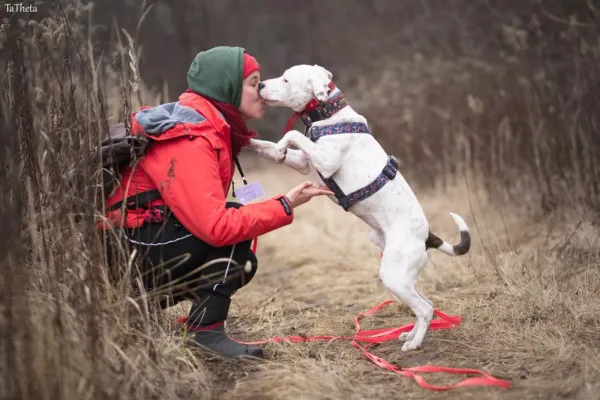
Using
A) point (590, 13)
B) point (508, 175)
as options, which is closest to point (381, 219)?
point (508, 175)

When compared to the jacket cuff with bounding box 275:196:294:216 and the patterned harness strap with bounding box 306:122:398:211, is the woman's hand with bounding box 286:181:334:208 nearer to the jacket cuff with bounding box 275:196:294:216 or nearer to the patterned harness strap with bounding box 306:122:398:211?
the jacket cuff with bounding box 275:196:294:216

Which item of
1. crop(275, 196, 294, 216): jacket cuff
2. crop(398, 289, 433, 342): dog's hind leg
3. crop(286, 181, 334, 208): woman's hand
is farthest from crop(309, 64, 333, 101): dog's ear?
crop(398, 289, 433, 342): dog's hind leg

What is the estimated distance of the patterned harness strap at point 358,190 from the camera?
3.56 meters

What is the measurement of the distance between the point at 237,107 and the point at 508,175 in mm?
3683

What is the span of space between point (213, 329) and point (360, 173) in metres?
1.01

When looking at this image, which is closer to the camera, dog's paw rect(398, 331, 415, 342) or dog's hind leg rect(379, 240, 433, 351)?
dog's hind leg rect(379, 240, 433, 351)

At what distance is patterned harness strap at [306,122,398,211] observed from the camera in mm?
3564

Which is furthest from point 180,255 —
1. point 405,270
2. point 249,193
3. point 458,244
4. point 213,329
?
point 458,244

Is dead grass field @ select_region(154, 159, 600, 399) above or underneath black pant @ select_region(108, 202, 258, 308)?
underneath

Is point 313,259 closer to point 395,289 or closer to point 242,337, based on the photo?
point 242,337

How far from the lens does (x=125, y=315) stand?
2.99 meters

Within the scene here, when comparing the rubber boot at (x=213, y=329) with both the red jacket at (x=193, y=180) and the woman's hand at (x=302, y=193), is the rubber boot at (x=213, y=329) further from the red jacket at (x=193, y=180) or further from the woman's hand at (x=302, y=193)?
the woman's hand at (x=302, y=193)

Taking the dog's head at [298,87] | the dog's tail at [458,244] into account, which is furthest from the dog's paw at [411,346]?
the dog's head at [298,87]

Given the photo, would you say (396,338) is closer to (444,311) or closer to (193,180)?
(444,311)
